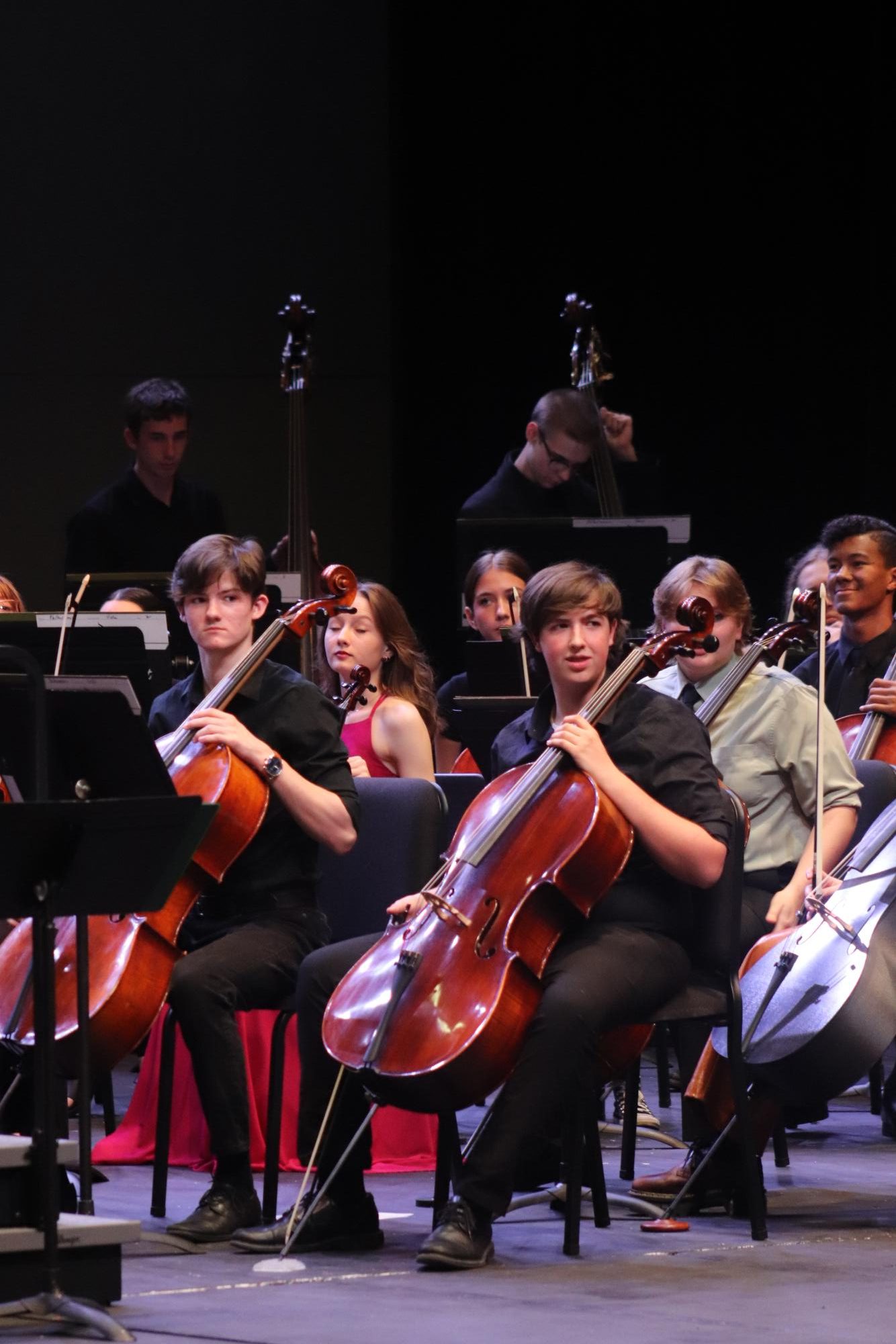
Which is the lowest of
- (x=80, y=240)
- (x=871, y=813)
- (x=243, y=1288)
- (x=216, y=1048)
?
(x=243, y=1288)

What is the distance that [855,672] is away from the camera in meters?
4.91

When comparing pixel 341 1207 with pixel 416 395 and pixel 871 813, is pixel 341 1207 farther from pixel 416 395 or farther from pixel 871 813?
pixel 416 395

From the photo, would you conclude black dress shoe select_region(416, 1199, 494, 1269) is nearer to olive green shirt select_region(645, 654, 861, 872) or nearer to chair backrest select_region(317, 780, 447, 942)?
chair backrest select_region(317, 780, 447, 942)

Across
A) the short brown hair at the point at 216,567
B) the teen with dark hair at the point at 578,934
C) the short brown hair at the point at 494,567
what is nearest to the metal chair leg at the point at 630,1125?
the teen with dark hair at the point at 578,934

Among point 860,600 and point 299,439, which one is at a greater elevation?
point 299,439

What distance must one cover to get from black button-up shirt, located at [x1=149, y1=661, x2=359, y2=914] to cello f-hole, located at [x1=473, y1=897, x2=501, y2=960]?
0.57 metres

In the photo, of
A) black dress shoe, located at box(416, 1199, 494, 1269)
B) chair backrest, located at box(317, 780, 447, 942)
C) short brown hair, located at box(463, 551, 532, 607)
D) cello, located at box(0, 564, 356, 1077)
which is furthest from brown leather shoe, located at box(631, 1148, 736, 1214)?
short brown hair, located at box(463, 551, 532, 607)

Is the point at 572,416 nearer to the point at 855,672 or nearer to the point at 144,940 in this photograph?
the point at 855,672

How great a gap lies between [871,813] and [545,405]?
6.67ft

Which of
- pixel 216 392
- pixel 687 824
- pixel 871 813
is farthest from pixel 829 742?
pixel 216 392

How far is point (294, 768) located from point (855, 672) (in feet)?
5.51

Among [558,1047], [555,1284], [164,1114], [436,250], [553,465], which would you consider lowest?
[555,1284]

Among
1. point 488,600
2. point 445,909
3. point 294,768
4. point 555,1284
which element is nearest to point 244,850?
point 294,768

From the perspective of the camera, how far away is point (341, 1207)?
3.33 meters
